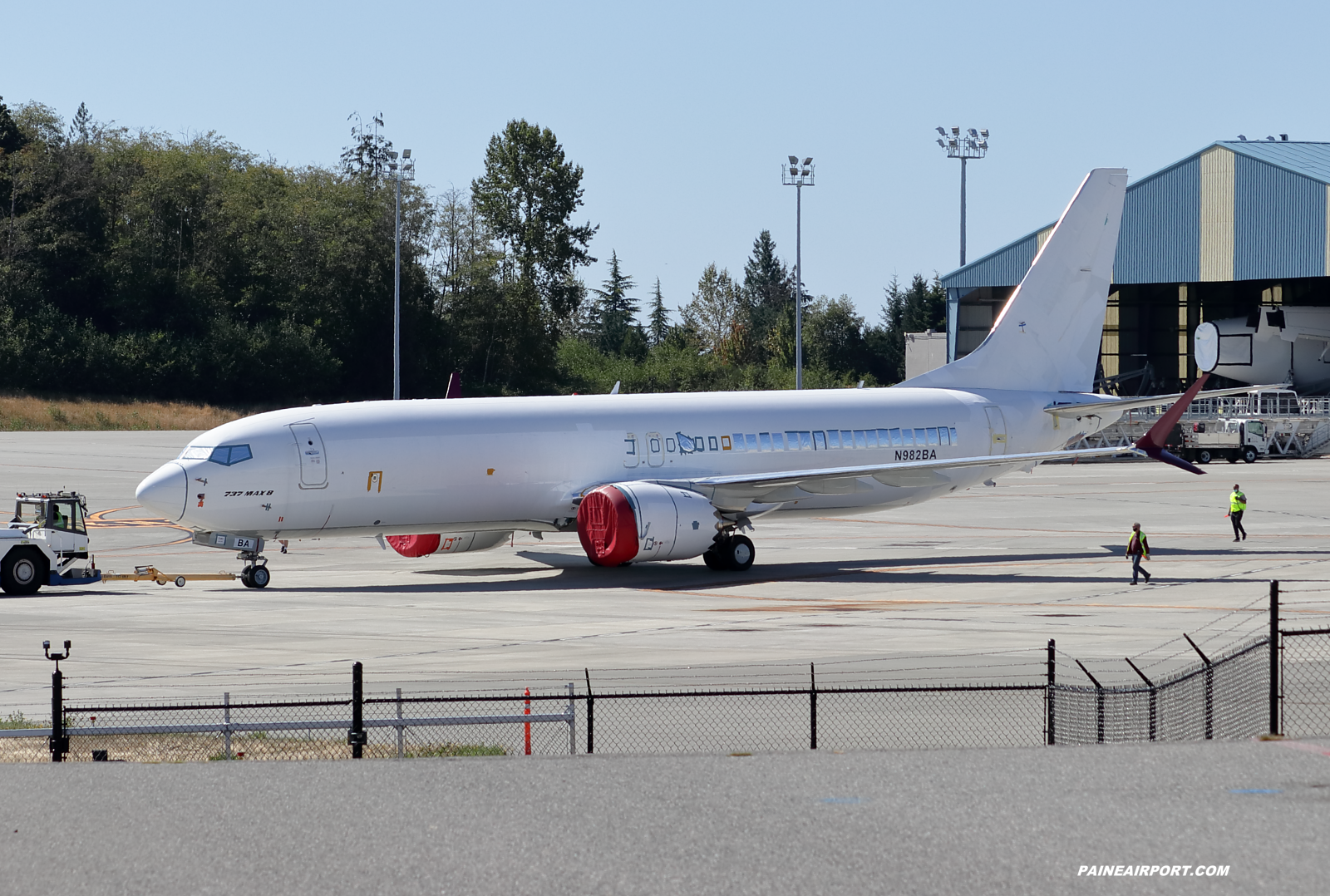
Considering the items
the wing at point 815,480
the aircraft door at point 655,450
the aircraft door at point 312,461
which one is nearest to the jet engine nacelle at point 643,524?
the wing at point 815,480

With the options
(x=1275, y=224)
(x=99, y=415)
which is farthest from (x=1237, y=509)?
(x=99, y=415)

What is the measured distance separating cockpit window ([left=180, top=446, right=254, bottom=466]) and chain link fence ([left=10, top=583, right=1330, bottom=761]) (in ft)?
45.9

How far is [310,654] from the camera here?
2419cm

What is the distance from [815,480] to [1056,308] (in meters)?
12.1

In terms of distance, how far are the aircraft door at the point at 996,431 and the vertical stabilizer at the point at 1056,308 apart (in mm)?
1454

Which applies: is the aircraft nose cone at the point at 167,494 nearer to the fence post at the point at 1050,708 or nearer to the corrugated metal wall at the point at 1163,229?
the fence post at the point at 1050,708

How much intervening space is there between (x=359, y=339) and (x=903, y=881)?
347 ft

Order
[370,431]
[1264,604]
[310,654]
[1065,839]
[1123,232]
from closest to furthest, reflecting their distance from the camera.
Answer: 1. [1065,839]
2. [310,654]
3. [1264,604]
4. [370,431]
5. [1123,232]

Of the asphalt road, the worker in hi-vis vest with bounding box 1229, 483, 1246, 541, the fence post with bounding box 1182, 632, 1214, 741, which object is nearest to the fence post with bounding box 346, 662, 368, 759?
the asphalt road

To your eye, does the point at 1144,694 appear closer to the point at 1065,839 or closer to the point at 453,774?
the point at 1065,839

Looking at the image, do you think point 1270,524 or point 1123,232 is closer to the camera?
point 1270,524

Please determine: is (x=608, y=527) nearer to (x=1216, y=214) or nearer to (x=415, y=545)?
(x=415, y=545)

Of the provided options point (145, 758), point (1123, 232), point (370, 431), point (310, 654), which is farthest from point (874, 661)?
point (1123, 232)

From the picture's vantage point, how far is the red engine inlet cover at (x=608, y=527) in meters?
35.2
